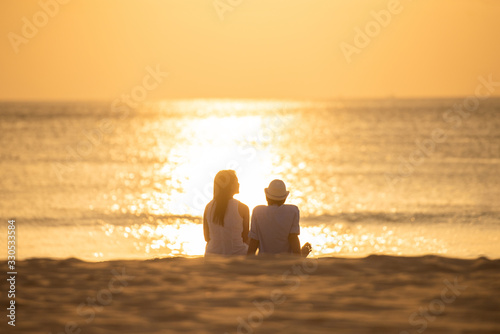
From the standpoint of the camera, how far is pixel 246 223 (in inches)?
359

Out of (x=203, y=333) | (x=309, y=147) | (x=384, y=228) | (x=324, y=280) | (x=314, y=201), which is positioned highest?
(x=309, y=147)

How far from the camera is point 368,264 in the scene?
8500 millimetres

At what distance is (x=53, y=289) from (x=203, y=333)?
2360 millimetres

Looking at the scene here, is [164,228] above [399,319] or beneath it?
above

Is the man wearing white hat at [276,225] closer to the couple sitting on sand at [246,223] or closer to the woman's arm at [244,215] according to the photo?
the couple sitting on sand at [246,223]

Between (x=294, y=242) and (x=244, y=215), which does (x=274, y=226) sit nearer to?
(x=294, y=242)

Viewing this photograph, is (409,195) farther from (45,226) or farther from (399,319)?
(399,319)

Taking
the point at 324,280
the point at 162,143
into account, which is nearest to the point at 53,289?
the point at 324,280

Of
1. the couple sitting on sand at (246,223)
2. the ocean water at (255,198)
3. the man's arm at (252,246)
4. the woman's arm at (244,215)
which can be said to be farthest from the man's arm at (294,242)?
the ocean water at (255,198)

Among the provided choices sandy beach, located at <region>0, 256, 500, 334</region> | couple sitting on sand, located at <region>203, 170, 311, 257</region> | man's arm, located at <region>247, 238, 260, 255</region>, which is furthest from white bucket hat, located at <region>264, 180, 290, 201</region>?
sandy beach, located at <region>0, 256, 500, 334</region>

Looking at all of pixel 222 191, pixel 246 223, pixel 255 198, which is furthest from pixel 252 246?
pixel 255 198

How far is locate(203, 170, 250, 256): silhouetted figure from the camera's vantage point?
29.1ft

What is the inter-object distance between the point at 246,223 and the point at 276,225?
0.48 meters

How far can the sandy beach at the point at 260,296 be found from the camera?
5.97 meters
